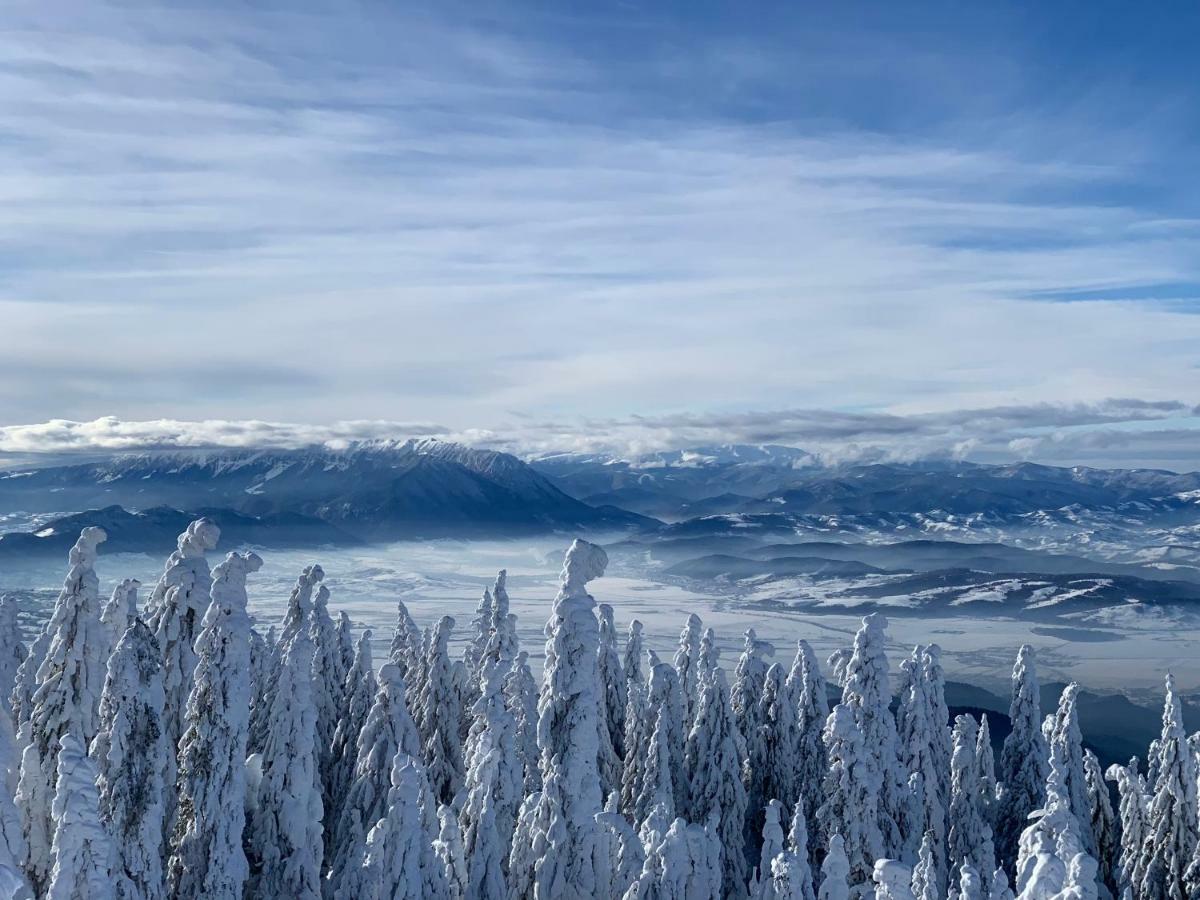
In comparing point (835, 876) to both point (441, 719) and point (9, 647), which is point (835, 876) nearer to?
point (441, 719)

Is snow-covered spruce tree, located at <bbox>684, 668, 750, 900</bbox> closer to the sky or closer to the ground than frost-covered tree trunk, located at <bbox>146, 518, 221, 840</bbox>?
closer to the ground

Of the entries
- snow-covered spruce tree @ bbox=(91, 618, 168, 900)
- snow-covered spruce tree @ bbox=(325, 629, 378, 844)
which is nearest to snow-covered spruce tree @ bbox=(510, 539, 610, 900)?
snow-covered spruce tree @ bbox=(91, 618, 168, 900)

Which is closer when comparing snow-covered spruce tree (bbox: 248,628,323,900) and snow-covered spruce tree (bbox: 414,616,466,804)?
snow-covered spruce tree (bbox: 248,628,323,900)

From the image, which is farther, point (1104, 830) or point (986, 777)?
point (986, 777)

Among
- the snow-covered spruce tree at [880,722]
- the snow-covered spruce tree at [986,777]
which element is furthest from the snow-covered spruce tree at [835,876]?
the snow-covered spruce tree at [986,777]

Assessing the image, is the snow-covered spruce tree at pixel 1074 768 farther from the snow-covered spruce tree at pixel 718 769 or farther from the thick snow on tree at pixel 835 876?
the thick snow on tree at pixel 835 876

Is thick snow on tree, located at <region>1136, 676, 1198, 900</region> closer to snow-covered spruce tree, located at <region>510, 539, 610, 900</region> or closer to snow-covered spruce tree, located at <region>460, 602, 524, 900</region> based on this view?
snow-covered spruce tree, located at <region>510, 539, 610, 900</region>

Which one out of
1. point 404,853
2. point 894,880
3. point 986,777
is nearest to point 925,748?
point 986,777
